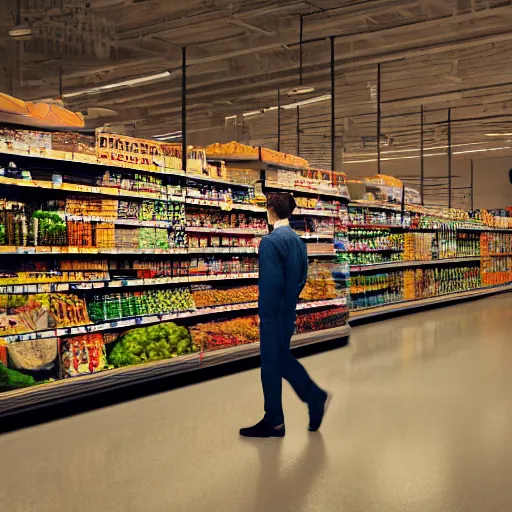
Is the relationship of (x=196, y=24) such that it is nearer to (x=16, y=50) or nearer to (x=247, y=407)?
(x=16, y=50)

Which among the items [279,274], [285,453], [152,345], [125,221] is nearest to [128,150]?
[125,221]

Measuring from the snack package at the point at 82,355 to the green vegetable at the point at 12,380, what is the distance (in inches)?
12.5

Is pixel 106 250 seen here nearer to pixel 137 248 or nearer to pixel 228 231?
pixel 137 248

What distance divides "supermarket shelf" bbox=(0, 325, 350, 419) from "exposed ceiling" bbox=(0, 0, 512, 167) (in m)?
4.39

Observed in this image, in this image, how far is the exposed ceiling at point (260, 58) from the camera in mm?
8844

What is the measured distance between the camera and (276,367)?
14.6 ft

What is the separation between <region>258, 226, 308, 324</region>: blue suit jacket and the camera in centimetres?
437

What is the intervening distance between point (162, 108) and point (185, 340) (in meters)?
9.95

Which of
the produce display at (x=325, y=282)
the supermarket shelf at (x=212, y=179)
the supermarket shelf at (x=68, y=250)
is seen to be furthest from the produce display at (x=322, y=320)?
the supermarket shelf at (x=68, y=250)

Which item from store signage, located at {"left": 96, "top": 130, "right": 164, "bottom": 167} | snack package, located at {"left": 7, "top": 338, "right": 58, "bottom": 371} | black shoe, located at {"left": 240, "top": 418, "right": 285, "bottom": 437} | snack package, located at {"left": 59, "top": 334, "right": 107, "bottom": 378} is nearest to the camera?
black shoe, located at {"left": 240, "top": 418, "right": 285, "bottom": 437}

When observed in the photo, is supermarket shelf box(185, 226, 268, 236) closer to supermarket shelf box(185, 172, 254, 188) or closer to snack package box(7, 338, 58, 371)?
supermarket shelf box(185, 172, 254, 188)

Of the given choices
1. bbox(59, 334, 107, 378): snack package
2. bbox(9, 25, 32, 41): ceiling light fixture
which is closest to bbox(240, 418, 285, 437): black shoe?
bbox(59, 334, 107, 378): snack package

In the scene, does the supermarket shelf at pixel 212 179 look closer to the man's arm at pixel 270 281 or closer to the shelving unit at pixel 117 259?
the shelving unit at pixel 117 259

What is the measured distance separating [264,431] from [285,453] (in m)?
0.35
